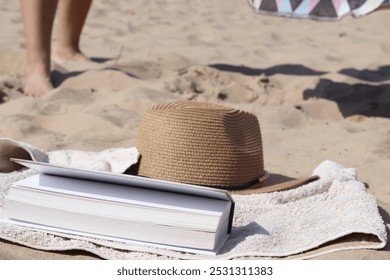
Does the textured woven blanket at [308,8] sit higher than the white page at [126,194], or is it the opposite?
the white page at [126,194]

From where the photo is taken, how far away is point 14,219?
1562 millimetres

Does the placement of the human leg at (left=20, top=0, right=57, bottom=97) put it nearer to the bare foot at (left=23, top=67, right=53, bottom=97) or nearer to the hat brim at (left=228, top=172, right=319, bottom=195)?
the bare foot at (left=23, top=67, right=53, bottom=97)

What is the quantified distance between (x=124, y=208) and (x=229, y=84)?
1.94 meters

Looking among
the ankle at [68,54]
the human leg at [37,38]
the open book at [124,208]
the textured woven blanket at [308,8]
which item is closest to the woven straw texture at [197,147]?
the open book at [124,208]

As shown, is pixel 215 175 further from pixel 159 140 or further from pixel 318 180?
pixel 318 180

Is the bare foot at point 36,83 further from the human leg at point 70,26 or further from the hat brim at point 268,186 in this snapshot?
the hat brim at point 268,186

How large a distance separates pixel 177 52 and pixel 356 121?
141 centimetres

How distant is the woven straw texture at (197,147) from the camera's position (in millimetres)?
1840

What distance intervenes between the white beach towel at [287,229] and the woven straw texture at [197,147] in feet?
0.21

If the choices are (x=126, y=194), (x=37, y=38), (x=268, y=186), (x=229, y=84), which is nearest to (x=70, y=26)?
(x=37, y=38)

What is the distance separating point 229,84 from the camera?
132 inches

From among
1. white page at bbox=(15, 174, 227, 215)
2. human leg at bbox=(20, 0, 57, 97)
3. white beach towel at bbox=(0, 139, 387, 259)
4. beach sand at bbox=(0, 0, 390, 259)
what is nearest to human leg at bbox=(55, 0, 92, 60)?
beach sand at bbox=(0, 0, 390, 259)
